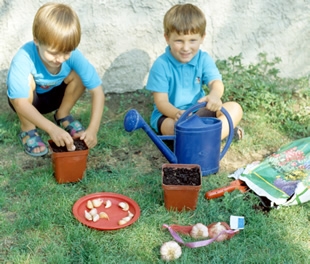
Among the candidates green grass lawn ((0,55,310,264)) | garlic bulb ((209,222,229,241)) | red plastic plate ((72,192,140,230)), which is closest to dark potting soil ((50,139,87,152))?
green grass lawn ((0,55,310,264))

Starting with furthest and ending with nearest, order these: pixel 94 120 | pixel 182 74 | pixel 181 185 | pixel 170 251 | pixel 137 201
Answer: pixel 182 74
pixel 94 120
pixel 137 201
pixel 181 185
pixel 170 251

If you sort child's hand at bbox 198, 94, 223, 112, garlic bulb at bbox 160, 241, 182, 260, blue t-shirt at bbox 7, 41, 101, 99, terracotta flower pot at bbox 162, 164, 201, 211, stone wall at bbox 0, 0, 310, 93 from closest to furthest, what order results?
garlic bulb at bbox 160, 241, 182, 260 < terracotta flower pot at bbox 162, 164, 201, 211 < child's hand at bbox 198, 94, 223, 112 < blue t-shirt at bbox 7, 41, 101, 99 < stone wall at bbox 0, 0, 310, 93

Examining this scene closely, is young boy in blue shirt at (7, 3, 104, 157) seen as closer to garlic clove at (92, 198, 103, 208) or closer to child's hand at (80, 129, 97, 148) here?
child's hand at (80, 129, 97, 148)

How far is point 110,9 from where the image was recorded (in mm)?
3316

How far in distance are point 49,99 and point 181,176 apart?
105 centimetres

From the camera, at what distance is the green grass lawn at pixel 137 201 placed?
2.10m

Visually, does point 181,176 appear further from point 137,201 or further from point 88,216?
point 88,216

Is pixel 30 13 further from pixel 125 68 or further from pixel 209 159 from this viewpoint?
pixel 209 159

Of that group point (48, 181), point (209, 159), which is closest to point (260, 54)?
point (209, 159)

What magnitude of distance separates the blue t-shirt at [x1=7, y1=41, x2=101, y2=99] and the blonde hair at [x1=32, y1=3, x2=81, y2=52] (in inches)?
8.9

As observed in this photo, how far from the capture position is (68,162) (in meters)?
2.47

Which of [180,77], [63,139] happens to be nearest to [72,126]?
[63,139]

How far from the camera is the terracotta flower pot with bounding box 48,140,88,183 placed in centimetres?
245

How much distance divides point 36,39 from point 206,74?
3.24 ft
